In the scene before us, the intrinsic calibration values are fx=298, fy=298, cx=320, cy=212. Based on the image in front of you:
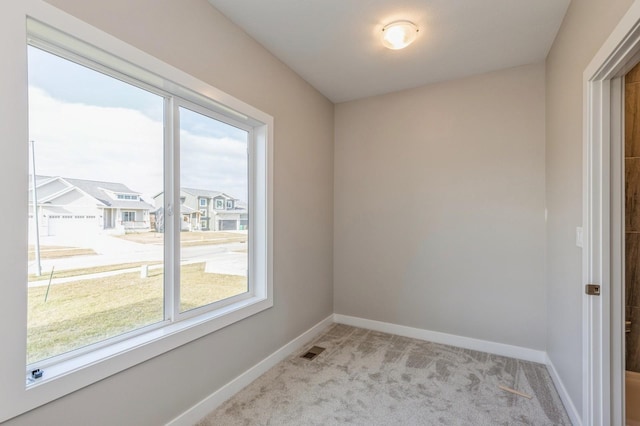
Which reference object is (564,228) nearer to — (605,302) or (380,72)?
(605,302)

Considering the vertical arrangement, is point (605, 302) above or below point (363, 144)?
below

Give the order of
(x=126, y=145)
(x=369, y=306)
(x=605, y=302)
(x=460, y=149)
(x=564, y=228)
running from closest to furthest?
(x=605, y=302) < (x=126, y=145) < (x=564, y=228) < (x=460, y=149) < (x=369, y=306)

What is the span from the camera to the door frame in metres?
1.53

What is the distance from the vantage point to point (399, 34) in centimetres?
218

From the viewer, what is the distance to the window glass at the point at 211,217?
204 centimetres

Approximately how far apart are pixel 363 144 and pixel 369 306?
6.21 ft

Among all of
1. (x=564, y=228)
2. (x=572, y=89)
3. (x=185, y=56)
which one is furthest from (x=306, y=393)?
(x=572, y=89)

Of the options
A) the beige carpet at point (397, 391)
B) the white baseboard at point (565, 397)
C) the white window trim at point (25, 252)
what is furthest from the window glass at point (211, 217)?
the white baseboard at point (565, 397)

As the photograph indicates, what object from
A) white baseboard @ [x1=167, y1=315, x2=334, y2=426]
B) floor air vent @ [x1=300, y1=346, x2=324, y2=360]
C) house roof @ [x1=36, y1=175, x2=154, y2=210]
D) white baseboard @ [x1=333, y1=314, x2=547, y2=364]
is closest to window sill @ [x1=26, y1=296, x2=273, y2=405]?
white baseboard @ [x1=167, y1=315, x2=334, y2=426]

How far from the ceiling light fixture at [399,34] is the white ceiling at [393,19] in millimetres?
42

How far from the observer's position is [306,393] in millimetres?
2205

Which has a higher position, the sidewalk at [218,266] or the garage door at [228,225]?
the garage door at [228,225]

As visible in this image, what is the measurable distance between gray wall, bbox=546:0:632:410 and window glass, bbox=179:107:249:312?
232cm

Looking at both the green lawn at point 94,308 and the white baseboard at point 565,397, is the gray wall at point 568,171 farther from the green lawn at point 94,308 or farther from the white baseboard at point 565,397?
the green lawn at point 94,308
